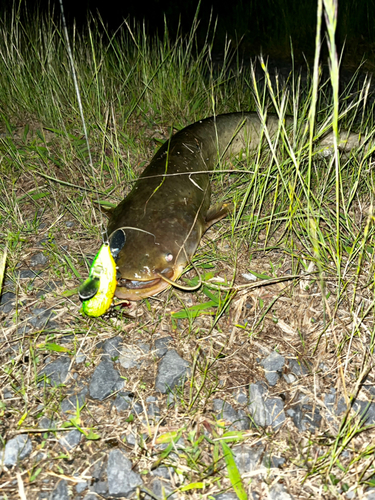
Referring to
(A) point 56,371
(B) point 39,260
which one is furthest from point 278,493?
(B) point 39,260

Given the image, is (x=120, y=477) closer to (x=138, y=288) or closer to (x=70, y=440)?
(x=70, y=440)

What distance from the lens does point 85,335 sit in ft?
6.60

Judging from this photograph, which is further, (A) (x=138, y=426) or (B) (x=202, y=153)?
(B) (x=202, y=153)

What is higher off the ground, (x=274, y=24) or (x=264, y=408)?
(x=274, y=24)

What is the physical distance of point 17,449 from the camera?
63.4 inches

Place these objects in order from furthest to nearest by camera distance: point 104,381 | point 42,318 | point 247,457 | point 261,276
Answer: point 261,276 → point 42,318 → point 104,381 → point 247,457

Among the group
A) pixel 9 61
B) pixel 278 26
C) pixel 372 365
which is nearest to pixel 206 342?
pixel 372 365

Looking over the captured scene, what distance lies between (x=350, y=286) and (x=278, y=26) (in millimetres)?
5609

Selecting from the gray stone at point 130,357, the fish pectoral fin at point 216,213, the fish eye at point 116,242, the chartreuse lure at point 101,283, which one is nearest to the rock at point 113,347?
the gray stone at point 130,357

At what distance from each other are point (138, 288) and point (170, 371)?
446mm

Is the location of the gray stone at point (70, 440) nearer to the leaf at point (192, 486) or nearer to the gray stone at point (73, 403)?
the gray stone at point (73, 403)

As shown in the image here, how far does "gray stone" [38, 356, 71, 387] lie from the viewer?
1.85 meters

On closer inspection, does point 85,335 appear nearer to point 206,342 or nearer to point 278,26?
point 206,342

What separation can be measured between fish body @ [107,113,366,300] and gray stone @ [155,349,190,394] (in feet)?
1.16
